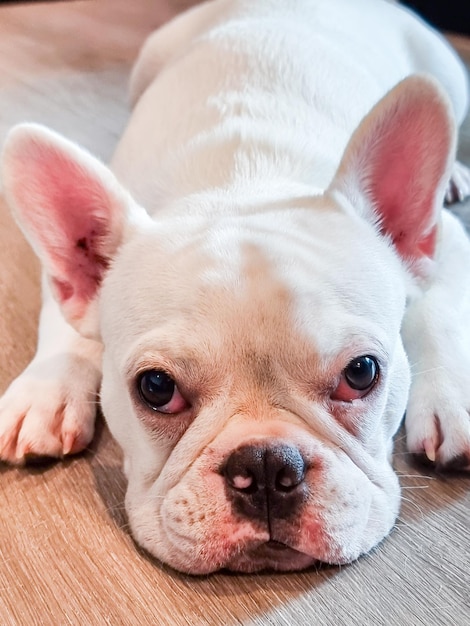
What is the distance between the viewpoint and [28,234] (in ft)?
5.65

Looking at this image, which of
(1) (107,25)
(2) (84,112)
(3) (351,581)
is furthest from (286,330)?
(1) (107,25)

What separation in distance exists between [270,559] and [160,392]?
1.27 feet

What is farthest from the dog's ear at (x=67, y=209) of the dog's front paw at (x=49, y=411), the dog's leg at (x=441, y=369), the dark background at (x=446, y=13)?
the dark background at (x=446, y=13)

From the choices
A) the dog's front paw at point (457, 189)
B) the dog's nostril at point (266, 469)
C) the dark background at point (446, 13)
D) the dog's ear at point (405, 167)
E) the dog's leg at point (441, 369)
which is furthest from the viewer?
the dark background at point (446, 13)

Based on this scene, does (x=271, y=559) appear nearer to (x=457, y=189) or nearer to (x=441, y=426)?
(x=441, y=426)

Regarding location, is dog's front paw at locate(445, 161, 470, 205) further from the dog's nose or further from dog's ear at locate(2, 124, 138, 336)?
the dog's nose

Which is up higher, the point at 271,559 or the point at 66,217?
the point at 66,217

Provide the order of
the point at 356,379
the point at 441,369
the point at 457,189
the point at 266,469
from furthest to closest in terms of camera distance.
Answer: the point at 457,189, the point at 441,369, the point at 356,379, the point at 266,469

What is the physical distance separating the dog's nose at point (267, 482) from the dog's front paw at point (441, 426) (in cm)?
52

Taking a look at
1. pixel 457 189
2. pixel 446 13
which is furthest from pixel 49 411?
pixel 446 13

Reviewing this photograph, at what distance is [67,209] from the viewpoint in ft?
5.64

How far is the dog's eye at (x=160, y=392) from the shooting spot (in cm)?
146

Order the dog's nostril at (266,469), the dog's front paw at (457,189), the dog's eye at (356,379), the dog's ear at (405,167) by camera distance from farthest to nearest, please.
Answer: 1. the dog's front paw at (457,189)
2. the dog's ear at (405,167)
3. the dog's eye at (356,379)
4. the dog's nostril at (266,469)

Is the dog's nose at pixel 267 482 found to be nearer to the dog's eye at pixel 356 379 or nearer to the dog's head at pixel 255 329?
the dog's head at pixel 255 329
